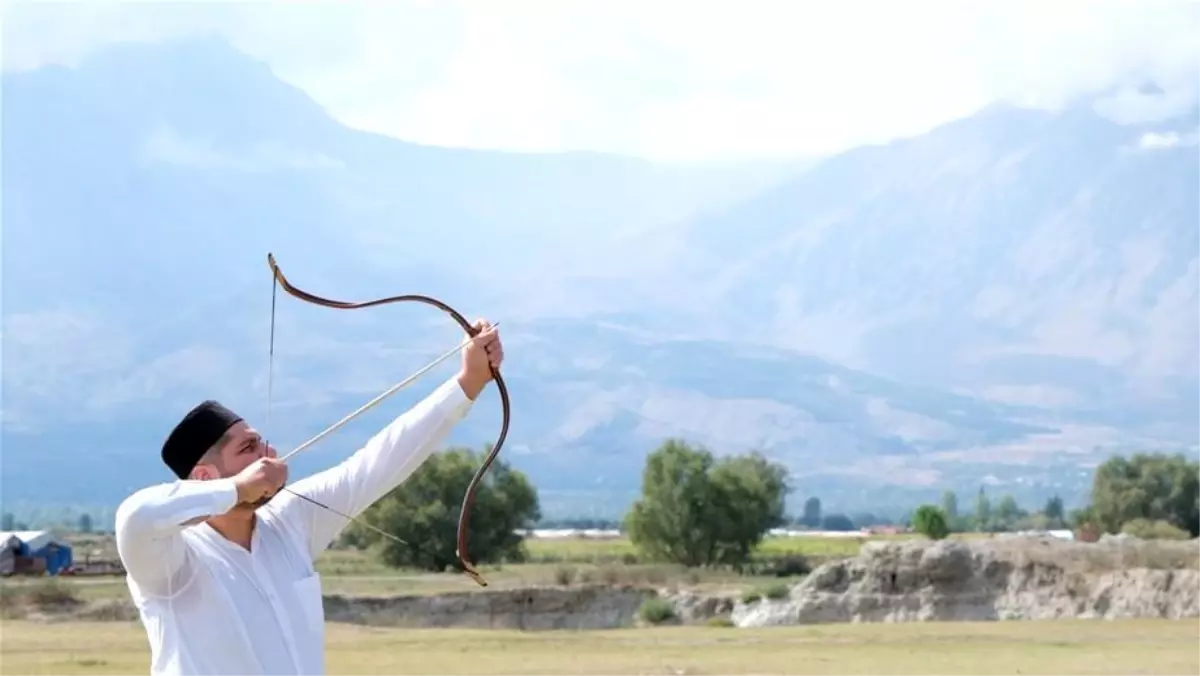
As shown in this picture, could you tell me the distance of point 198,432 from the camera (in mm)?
4551

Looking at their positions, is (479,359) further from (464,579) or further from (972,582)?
(464,579)

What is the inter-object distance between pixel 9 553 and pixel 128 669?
142ft

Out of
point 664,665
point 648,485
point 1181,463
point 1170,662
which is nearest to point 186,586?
point 664,665

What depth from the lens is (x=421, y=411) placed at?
16.5 feet

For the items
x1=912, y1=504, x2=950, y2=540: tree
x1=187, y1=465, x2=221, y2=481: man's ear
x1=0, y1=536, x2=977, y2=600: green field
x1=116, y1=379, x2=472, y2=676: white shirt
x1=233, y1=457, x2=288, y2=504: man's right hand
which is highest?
x1=912, y1=504, x2=950, y2=540: tree

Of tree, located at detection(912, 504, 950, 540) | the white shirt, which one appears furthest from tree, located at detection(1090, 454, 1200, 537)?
the white shirt

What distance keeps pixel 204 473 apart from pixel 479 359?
0.89 metres

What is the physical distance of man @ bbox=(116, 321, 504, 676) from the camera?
13.6ft

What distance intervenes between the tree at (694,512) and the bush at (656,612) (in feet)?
83.3

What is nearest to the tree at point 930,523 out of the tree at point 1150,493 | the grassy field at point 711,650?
the tree at point 1150,493

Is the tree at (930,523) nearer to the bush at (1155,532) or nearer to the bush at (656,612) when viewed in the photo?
the bush at (1155,532)

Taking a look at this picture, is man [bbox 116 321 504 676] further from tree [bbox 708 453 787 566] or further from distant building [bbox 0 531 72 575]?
tree [bbox 708 453 787 566]

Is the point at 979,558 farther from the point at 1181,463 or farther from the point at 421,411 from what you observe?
the point at 1181,463

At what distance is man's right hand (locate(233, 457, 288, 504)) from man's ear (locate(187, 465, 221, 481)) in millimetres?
321
